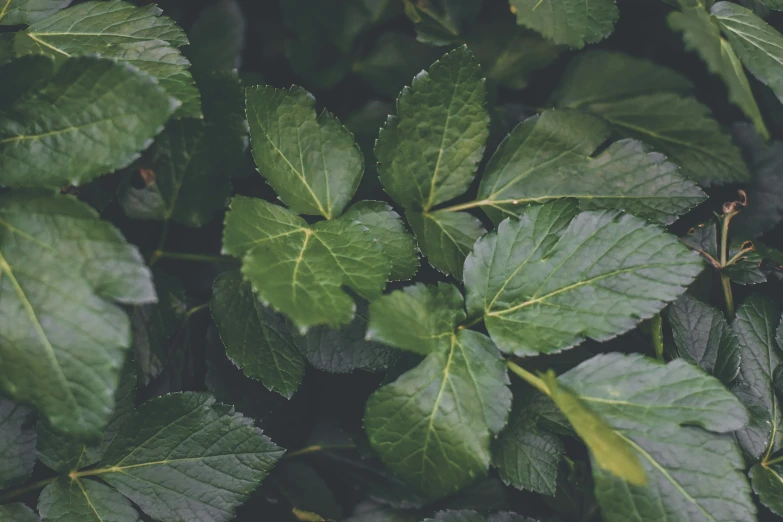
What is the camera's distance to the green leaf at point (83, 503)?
2.84ft

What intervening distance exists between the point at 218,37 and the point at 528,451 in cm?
91

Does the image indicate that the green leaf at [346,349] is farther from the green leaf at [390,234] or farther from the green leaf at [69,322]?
the green leaf at [69,322]

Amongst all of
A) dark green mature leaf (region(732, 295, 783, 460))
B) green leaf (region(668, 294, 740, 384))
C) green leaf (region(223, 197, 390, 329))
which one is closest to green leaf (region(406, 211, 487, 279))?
green leaf (region(223, 197, 390, 329))

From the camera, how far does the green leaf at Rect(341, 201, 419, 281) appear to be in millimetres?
897

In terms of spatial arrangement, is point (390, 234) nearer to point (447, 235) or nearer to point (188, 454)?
point (447, 235)

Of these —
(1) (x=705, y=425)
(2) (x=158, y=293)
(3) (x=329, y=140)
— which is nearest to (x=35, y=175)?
(2) (x=158, y=293)

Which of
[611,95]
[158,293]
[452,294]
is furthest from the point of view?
[611,95]

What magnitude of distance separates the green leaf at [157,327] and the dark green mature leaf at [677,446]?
25.4 inches

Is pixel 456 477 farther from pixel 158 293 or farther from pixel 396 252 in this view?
pixel 158 293

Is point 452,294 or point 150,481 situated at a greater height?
point 452,294

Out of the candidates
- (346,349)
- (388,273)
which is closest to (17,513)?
(346,349)

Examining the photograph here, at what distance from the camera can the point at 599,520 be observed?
1.01 m

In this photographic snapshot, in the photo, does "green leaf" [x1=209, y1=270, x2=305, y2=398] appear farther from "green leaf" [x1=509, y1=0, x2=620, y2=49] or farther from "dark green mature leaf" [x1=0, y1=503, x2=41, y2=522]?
"green leaf" [x1=509, y1=0, x2=620, y2=49]

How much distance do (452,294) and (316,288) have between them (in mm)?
209
